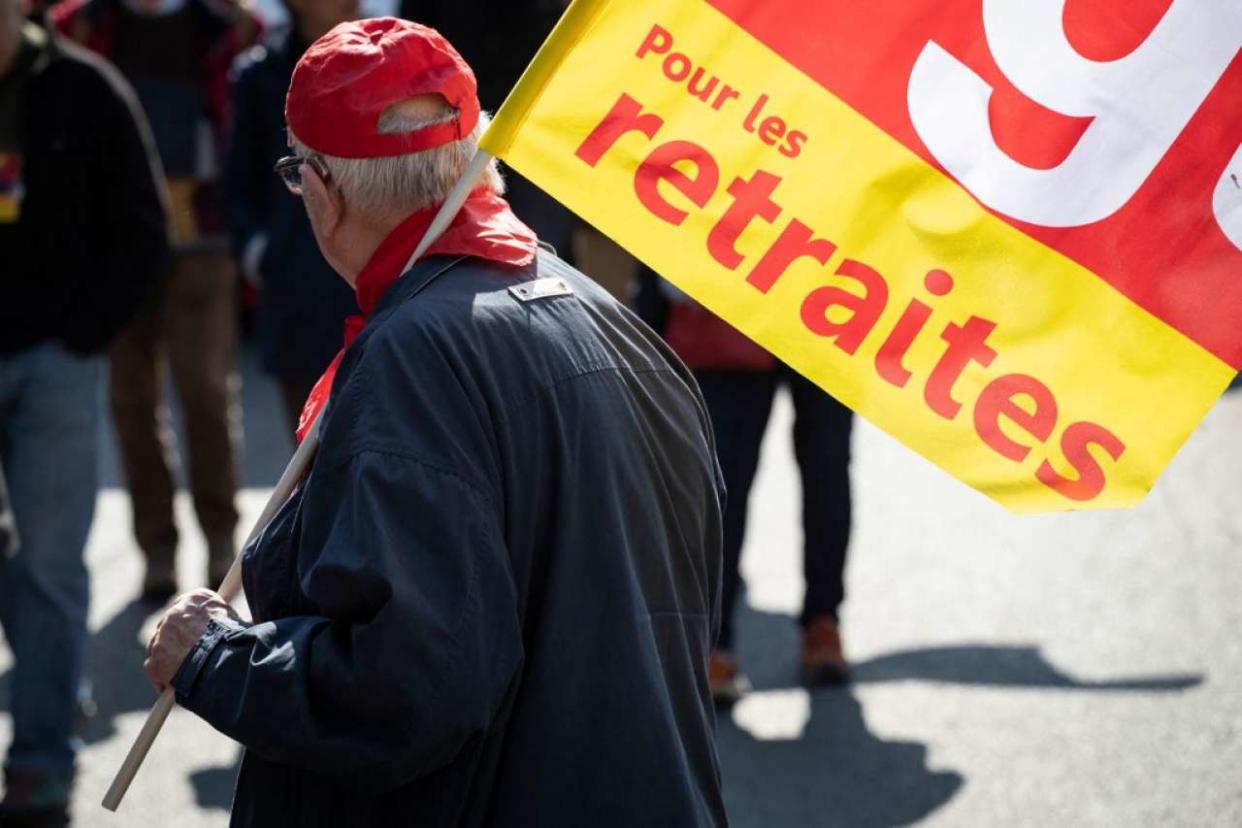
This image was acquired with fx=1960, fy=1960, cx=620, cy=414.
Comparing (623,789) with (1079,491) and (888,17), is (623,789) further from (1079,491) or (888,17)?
(888,17)

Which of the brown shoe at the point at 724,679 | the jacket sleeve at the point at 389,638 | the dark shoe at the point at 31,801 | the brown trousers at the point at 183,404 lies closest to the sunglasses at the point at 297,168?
the jacket sleeve at the point at 389,638

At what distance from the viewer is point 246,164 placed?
625 centimetres

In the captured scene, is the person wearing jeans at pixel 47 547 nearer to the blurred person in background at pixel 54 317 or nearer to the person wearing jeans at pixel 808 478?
the blurred person in background at pixel 54 317

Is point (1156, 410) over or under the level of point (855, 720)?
over

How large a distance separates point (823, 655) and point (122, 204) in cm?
252

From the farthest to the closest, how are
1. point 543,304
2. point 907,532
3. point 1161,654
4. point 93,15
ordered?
point 907,532 < point 93,15 < point 1161,654 < point 543,304

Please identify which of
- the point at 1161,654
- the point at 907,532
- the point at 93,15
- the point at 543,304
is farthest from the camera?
the point at 907,532

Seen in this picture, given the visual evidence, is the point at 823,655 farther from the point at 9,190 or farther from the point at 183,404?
the point at 9,190

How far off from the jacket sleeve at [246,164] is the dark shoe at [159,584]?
4.30 ft

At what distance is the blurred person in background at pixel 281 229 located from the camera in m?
5.93

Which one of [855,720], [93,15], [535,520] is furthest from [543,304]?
[93,15]

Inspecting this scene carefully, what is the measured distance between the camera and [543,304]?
2.77m

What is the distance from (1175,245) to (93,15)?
528 centimetres

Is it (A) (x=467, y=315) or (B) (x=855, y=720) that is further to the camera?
(B) (x=855, y=720)
